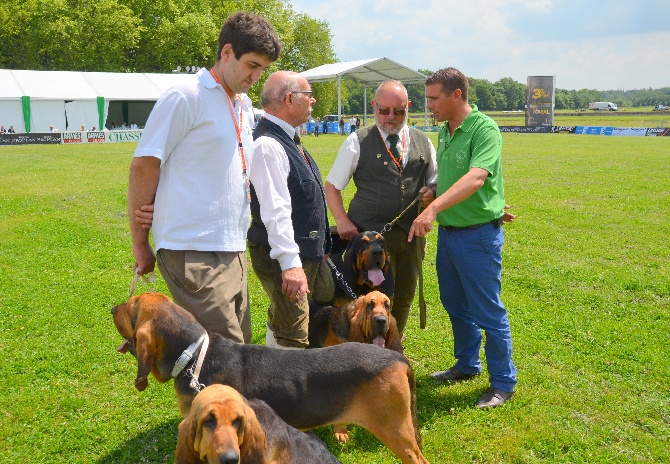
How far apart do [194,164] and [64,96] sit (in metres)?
44.9

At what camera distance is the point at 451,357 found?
608cm

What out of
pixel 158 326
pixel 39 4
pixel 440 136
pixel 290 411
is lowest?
pixel 290 411

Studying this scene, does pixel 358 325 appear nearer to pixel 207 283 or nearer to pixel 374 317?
pixel 374 317

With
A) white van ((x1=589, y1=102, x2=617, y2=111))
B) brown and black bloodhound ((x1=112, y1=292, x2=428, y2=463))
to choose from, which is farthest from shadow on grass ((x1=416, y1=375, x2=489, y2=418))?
white van ((x1=589, y1=102, x2=617, y2=111))

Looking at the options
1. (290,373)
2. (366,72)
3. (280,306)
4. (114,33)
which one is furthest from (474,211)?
(114,33)

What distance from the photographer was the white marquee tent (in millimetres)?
41281

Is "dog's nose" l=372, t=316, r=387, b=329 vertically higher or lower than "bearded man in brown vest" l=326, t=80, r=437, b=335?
lower

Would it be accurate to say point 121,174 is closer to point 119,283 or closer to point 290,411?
point 119,283

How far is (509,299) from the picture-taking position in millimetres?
7746

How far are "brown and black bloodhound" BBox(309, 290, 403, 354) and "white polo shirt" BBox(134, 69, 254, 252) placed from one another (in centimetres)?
168

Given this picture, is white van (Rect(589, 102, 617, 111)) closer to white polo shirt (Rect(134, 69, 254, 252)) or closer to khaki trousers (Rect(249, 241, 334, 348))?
khaki trousers (Rect(249, 241, 334, 348))

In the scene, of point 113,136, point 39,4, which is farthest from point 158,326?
point 39,4

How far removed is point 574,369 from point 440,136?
2610mm

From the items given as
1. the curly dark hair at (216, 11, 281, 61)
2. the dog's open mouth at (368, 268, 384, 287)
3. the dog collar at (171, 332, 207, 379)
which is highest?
the curly dark hair at (216, 11, 281, 61)
